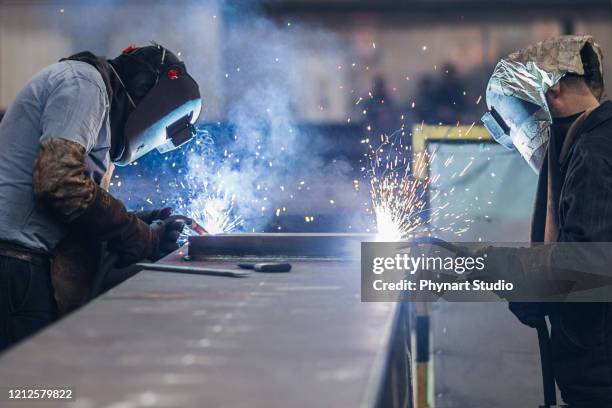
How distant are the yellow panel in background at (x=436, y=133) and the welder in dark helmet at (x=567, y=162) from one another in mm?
1379

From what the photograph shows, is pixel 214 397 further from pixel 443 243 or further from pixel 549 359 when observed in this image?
A: pixel 549 359

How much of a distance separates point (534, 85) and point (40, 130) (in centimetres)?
134

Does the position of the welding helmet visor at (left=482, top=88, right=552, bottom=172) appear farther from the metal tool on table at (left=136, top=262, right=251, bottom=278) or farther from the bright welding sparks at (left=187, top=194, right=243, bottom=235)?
the bright welding sparks at (left=187, top=194, right=243, bottom=235)

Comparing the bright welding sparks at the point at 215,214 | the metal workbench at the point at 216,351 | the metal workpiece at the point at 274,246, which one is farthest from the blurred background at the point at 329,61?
the metal workbench at the point at 216,351

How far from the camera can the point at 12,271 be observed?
190 cm

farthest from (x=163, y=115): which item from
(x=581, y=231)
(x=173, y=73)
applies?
(x=581, y=231)

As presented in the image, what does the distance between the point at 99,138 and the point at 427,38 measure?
86.3 inches

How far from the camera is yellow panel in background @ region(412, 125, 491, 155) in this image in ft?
12.4

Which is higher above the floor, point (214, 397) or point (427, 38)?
point (427, 38)

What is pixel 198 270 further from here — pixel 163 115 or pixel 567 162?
pixel 567 162

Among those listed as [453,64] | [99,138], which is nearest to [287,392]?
[99,138]

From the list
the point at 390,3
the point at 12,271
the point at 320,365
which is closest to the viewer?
the point at 320,365

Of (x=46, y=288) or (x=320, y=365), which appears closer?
(x=320, y=365)

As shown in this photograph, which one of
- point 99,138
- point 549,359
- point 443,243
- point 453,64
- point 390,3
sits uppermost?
point 390,3
